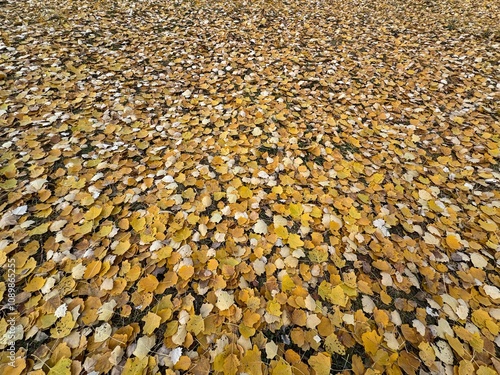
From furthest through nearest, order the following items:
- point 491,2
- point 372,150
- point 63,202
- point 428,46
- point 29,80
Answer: point 491,2
point 428,46
point 29,80
point 372,150
point 63,202

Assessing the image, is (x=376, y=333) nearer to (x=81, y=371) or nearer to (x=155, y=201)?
(x=81, y=371)

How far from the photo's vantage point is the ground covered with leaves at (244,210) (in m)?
1.58

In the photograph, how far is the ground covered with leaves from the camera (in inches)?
62.2

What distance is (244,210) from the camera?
7.29ft

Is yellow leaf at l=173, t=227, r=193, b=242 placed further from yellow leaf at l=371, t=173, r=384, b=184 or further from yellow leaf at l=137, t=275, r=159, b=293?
yellow leaf at l=371, t=173, r=384, b=184

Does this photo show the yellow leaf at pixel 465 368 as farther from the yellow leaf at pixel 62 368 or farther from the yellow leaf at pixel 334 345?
the yellow leaf at pixel 62 368

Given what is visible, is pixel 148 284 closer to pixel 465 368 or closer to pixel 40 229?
pixel 40 229

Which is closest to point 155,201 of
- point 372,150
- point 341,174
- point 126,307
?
point 126,307

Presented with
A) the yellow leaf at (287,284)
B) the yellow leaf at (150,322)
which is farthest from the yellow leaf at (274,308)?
the yellow leaf at (150,322)

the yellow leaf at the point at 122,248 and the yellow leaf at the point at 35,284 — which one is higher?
Answer: the yellow leaf at the point at 122,248

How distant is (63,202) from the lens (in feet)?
7.12

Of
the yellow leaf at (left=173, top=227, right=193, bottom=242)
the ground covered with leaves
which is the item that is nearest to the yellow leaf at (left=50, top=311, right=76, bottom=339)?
the ground covered with leaves

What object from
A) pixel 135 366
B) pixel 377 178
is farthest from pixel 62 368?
pixel 377 178

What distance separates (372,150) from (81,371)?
108 inches
